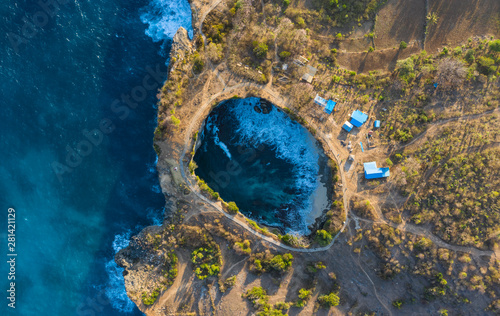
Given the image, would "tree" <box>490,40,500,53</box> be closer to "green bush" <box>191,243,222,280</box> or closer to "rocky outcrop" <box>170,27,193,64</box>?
"rocky outcrop" <box>170,27,193,64</box>

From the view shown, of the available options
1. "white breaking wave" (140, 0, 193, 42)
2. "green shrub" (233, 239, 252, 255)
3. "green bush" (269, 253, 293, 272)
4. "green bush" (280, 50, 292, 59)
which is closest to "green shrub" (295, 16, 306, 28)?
"green bush" (280, 50, 292, 59)

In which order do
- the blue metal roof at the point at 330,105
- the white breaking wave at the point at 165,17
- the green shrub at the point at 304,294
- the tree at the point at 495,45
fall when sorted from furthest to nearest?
the white breaking wave at the point at 165,17 < the blue metal roof at the point at 330,105 < the green shrub at the point at 304,294 < the tree at the point at 495,45

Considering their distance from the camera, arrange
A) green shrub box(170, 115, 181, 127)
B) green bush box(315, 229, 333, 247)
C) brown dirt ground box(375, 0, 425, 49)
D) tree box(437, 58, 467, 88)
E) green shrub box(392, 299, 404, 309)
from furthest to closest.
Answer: brown dirt ground box(375, 0, 425, 49) < green bush box(315, 229, 333, 247) < green shrub box(170, 115, 181, 127) < green shrub box(392, 299, 404, 309) < tree box(437, 58, 467, 88)

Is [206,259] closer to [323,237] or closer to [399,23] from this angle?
[323,237]

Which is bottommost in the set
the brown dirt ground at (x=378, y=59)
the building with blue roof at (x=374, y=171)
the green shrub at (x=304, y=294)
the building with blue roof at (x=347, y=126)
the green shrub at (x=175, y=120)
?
the green shrub at (x=304, y=294)

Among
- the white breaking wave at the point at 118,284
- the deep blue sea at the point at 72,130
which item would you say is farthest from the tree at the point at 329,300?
the deep blue sea at the point at 72,130

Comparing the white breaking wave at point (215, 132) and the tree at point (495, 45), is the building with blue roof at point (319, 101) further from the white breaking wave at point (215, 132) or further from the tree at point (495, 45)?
the tree at point (495, 45)
